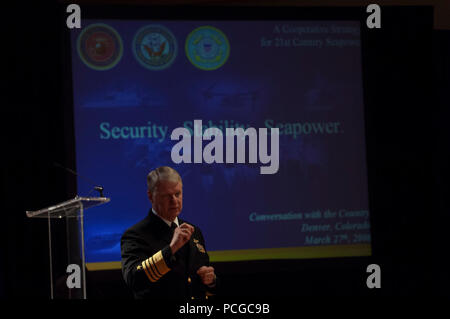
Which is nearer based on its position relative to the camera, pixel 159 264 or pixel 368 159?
pixel 159 264

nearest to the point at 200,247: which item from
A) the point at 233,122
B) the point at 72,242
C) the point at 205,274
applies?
the point at 205,274

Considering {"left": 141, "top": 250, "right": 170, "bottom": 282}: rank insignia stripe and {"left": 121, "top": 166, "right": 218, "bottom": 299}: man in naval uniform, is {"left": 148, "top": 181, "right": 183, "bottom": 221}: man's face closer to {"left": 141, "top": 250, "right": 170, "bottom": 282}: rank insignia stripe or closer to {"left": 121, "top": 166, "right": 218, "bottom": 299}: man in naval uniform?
{"left": 121, "top": 166, "right": 218, "bottom": 299}: man in naval uniform

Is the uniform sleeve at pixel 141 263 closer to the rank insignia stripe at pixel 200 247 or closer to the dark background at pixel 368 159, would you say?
the rank insignia stripe at pixel 200 247

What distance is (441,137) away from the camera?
17.4ft

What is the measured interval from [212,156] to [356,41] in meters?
1.56

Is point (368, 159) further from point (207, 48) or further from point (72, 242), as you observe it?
point (72, 242)

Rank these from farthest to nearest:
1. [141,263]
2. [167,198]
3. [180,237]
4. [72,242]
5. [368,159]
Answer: [368,159], [72,242], [167,198], [141,263], [180,237]

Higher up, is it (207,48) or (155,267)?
(207,48)

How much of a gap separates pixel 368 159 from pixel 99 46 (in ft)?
7.98

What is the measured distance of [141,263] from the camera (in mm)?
2779

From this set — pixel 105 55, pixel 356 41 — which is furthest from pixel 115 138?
pixel 356 41

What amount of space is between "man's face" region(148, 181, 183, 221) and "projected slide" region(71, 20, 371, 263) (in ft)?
5.45

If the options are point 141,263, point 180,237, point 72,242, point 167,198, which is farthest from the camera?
point 72,242

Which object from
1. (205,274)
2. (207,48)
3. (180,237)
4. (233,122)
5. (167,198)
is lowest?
(205,274)
